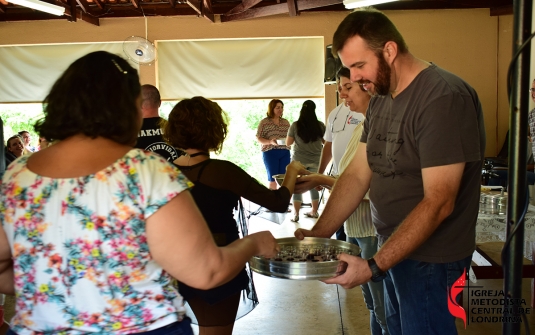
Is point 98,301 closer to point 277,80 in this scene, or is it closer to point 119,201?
point 119,201

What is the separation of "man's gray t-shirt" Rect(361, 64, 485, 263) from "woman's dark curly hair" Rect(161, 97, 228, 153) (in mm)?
747

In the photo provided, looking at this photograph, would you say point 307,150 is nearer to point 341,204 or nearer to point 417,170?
point 341,204

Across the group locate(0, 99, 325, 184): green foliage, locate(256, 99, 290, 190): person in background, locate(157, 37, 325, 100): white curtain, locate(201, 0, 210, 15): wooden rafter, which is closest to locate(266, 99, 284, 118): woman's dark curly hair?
locate(256, 99, 290, 190): person in background

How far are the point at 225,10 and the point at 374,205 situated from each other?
7795 mm

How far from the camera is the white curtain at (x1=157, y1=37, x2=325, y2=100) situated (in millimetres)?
9016

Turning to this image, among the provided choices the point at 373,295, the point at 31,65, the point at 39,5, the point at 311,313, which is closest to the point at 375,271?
the point at 373,295

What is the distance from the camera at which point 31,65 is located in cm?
934

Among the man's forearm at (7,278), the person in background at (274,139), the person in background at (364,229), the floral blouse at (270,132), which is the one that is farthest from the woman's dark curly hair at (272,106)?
the man's forearm at (7,278)

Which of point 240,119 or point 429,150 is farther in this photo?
point 240,119

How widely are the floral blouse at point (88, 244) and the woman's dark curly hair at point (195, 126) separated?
107 cm

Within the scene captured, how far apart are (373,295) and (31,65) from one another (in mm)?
8621

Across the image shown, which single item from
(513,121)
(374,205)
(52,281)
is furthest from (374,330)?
(52,281)

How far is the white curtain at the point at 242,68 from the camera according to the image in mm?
9016

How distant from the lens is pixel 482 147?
5.29ft
